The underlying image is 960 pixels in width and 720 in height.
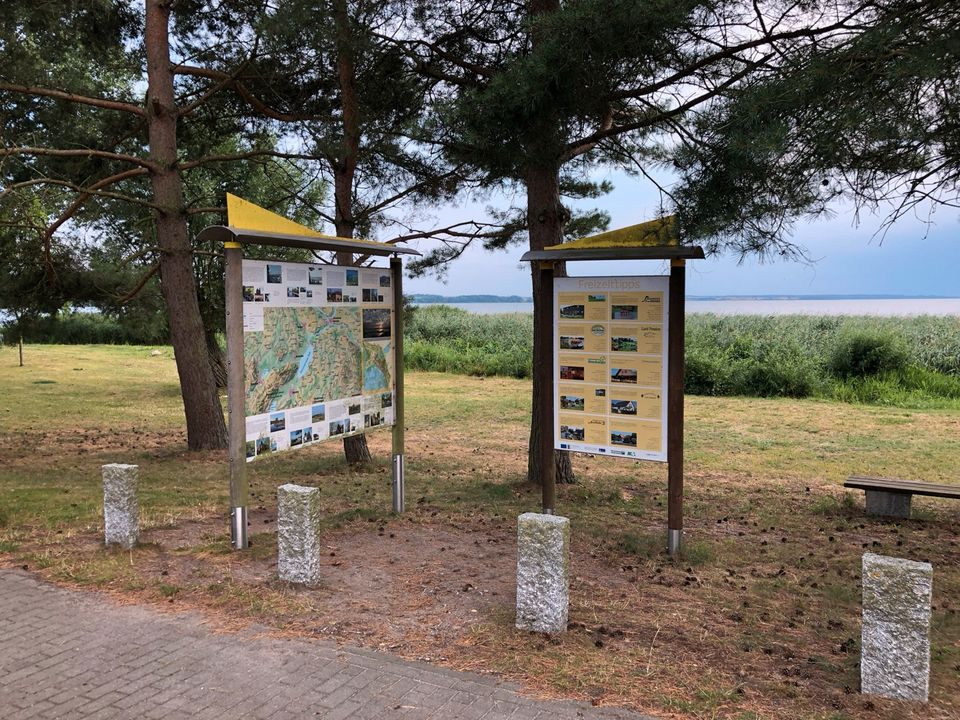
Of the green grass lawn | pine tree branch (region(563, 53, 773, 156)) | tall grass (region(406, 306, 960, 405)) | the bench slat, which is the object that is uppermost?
pine tree branch (region(563, 53, 773, 156))

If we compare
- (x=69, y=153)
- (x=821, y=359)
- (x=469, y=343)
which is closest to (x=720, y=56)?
(x=69, y=153)

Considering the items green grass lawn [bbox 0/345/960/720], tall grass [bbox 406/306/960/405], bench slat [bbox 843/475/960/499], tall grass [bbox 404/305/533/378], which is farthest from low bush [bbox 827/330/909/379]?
bench slat [bbox 843/475/960/499]

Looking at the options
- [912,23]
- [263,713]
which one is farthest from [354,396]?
[912,23]

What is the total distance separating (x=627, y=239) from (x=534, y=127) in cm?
152

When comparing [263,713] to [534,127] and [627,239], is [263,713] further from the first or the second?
[534,127]

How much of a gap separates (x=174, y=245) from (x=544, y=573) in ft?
27.5

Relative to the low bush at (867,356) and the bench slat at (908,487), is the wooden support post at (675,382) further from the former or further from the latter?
the low bush at (867,356)

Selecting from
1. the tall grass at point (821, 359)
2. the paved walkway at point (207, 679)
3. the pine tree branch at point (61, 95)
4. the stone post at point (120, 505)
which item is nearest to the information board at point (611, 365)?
the paved walkway at point (207, 679)

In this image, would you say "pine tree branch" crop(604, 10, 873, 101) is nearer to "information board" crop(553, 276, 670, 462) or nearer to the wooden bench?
"information board" crop(553, 276, 670, 462)

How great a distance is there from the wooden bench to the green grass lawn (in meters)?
0.26

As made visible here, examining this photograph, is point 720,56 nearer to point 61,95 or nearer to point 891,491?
point 891,491

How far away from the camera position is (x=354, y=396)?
257 inches

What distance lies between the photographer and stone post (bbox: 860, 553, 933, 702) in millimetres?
3479

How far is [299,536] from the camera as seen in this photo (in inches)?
193
